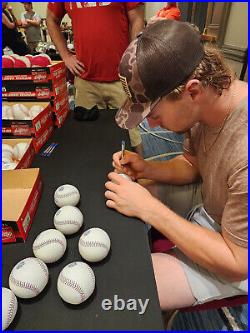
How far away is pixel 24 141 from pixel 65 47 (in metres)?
1.01

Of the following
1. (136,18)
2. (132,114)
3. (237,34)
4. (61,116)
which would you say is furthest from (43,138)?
(237,34)

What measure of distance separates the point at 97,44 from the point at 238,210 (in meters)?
1.28

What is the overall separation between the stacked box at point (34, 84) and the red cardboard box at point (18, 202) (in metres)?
0.56

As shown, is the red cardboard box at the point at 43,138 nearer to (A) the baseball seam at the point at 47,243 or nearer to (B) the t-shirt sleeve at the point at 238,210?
(A) the baseball seam at the point at 47,243

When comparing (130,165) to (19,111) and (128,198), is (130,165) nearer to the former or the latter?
(128,198)

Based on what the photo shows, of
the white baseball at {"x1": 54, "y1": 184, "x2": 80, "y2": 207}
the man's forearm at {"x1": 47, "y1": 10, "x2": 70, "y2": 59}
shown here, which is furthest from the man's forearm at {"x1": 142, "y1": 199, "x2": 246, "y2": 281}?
the man's forearm at {"x1": 47, "y1": 10, "x2": 70, "y2": 59}

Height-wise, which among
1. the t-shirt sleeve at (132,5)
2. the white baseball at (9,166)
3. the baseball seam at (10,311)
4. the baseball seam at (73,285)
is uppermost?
the t-shirt sleeve at (132,5)

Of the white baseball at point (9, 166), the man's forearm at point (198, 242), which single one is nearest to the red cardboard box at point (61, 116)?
the white baseball at point (9, 166)

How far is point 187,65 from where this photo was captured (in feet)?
2.16

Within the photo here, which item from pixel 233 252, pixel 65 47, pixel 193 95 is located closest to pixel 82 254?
pixel 233 252

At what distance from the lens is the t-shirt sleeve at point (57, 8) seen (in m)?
1.64

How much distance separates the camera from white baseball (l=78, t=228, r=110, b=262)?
2.03 feet

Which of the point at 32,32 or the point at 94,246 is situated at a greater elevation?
the point at 32,32

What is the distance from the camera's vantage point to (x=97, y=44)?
151cm
